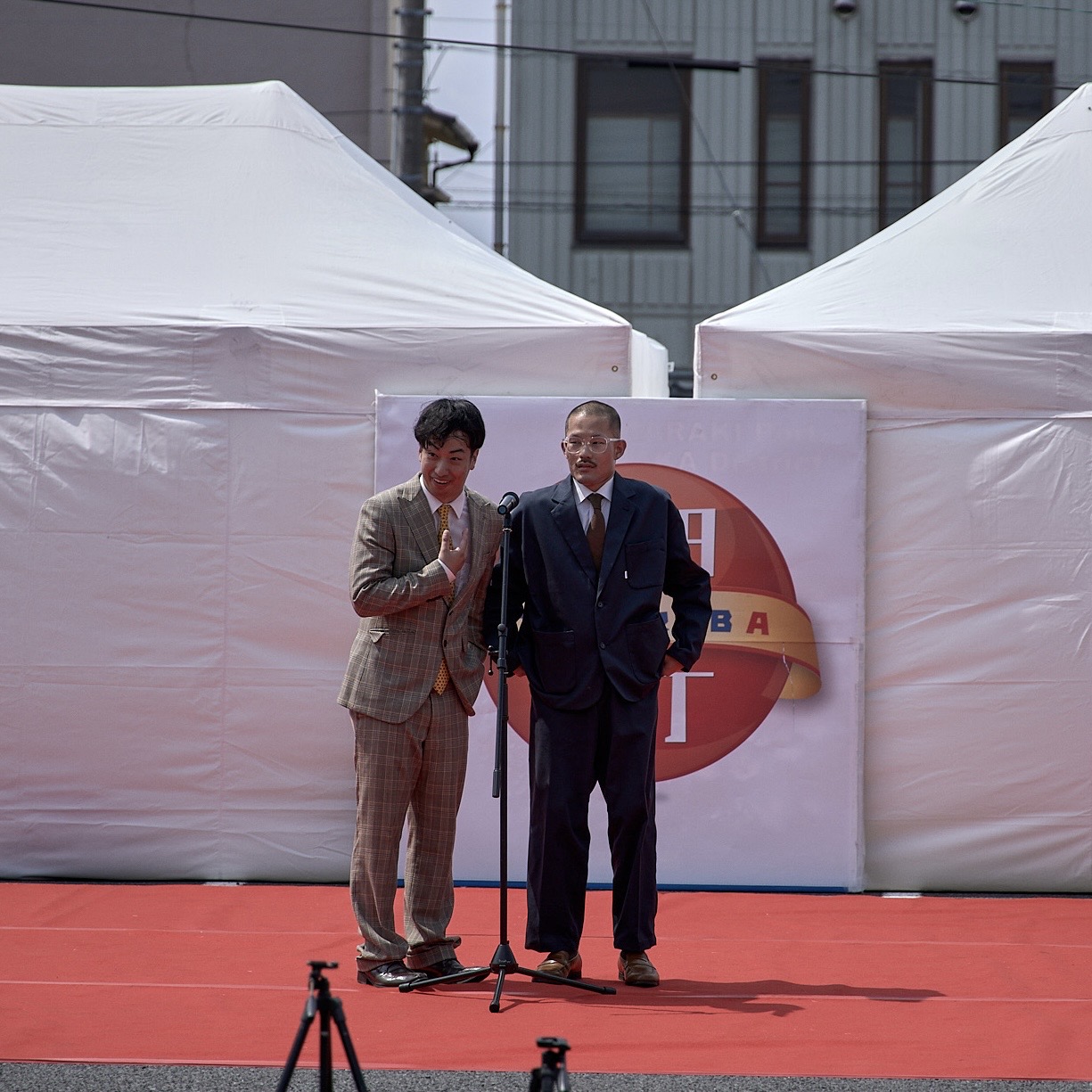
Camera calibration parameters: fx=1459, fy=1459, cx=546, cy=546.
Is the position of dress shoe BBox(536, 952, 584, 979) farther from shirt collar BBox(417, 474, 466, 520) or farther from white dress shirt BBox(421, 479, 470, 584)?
shirt collar BBox(417, 474, 466, 520)

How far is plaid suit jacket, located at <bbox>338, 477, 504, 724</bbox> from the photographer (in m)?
3.86

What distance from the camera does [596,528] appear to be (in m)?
4.07

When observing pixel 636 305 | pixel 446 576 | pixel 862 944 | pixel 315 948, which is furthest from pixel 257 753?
pixel 636 305

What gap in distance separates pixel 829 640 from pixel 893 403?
0.90 m

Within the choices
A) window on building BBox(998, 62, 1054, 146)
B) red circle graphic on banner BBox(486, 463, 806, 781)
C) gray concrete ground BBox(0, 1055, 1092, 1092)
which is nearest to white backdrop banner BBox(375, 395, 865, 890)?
red circle graphic on banner BBox(486, 463, 806, 781)

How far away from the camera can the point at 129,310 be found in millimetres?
5422

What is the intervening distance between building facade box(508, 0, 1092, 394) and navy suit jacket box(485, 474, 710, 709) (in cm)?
1024

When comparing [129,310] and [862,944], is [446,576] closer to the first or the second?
[862,944]

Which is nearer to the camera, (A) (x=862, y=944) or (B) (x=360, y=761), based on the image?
(B) (x=360, y=761)

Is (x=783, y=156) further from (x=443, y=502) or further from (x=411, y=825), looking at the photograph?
(x=411, y=825)

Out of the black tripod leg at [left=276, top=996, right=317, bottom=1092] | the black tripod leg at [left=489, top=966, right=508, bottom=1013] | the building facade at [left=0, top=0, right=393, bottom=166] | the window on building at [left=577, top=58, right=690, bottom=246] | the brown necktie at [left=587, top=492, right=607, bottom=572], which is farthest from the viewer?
the window on building at [left=577, top=58, right=690, bottom=246]

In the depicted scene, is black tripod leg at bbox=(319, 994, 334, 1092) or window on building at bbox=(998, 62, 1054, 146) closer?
black tripod leg at bbox=(319, 994, 334, 1092)

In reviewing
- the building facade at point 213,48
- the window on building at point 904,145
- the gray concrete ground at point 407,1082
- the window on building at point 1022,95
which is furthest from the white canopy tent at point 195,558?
Result: the window on building at point 1022,95

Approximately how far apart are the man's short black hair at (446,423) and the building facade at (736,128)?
1033 centimetres
